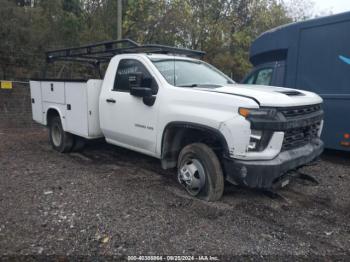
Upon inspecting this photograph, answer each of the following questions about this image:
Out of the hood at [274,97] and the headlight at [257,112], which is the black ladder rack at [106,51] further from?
the headlight at [257,112]

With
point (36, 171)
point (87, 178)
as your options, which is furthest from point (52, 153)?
point (87, 178)

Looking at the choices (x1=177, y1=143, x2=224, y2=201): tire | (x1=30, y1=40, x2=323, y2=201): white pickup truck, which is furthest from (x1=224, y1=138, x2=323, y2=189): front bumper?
(x1=177, y1=143, x2=224, y2=201): tire

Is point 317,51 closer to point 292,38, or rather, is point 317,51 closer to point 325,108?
point 292,38

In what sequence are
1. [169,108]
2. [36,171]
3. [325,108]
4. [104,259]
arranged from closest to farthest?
[104,259] < [169,108] < [36,171] < [325,108]

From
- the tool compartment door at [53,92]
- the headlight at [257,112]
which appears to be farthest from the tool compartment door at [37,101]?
the headlight at [257,112]

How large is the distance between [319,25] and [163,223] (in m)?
5.09

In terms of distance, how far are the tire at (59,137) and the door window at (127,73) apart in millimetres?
1969

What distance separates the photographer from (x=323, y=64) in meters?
6.23

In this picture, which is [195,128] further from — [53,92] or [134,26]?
[134,26]

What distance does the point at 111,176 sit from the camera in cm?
530

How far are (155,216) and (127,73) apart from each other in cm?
256

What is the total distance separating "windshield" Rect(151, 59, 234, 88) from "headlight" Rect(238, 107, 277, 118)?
112cm

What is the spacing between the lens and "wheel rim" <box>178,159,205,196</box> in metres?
4.18

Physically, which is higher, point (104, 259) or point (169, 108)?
point (169, 108)
